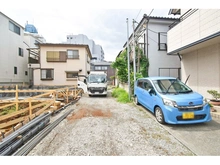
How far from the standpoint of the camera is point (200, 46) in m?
5.86

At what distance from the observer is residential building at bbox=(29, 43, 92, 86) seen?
15.5 metres

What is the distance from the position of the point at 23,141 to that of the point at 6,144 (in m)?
0.38

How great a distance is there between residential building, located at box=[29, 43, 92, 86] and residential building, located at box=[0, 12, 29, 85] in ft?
7.56

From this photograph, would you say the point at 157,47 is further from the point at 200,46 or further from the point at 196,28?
the point at 196,28

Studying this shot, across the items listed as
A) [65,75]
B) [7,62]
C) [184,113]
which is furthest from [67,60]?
[184,113]

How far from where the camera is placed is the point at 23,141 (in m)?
2.78

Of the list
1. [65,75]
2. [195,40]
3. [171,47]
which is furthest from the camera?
[65,75]

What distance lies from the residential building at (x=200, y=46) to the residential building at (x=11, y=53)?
17936 mm

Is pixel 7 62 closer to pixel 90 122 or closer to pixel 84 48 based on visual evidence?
pixel 84 48

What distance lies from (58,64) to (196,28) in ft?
50.3

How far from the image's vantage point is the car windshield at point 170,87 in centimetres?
417

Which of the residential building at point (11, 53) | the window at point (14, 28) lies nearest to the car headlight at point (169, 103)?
the residential building at point (11, 53)

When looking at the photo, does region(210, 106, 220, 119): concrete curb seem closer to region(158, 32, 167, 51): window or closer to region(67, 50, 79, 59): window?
region(158, 32, 167, 51): window

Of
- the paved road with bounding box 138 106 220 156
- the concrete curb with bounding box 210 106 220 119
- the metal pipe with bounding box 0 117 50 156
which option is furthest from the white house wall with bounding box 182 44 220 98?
the metal pipe with bounding box 0 117 50 156
